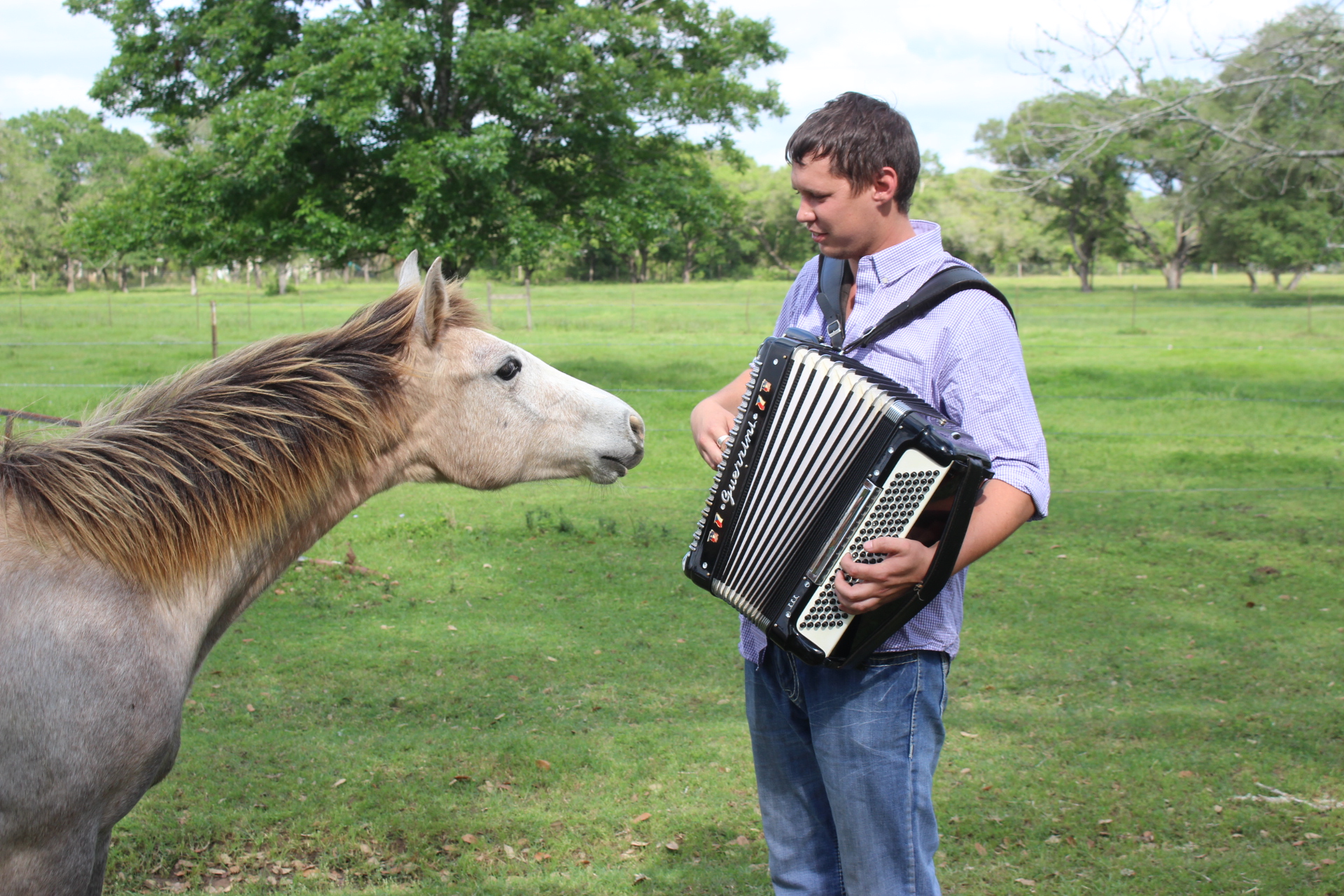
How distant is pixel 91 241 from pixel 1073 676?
13.0 metres

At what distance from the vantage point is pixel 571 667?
516 centimetres

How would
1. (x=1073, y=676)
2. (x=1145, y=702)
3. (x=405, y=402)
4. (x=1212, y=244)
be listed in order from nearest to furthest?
1. (x=405, y=402)
2. (x=1145, y=702)
3. (x=1073, y=676)
4. (x=1212, y=244)

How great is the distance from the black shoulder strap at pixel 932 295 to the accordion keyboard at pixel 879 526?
0.33 m

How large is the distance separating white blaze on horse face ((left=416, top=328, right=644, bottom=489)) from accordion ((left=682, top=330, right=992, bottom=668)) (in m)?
0.55

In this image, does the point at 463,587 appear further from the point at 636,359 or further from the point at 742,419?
the point at 636,359

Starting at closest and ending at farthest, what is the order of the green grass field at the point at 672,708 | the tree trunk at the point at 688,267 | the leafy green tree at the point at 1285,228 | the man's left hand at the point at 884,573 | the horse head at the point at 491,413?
the man's left hand at the point at 884,573, the horse head at the point at 491,413, the green grass field at the point at 672,708, the leafy green tree at the point at 1285,228, the tree trunk at the point at 688,267

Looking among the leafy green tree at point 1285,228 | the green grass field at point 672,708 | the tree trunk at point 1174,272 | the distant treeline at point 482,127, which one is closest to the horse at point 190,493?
the green grass field at point 672,708

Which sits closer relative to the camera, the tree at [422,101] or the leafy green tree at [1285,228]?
the tree at [422,101]

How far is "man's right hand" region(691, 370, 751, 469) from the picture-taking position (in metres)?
2.39

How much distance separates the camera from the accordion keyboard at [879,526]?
1.85 metres

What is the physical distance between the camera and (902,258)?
2.08m

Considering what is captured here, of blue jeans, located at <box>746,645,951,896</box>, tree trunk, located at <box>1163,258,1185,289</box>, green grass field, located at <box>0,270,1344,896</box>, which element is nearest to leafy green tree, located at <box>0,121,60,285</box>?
green grass field, located at <box>0,270,1344,896</box>

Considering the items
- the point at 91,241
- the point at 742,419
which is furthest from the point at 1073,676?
the point at 91,241

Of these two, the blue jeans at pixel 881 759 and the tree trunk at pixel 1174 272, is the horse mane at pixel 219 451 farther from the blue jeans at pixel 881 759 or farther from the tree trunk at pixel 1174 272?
the tree trunk at pixel 1174 272
